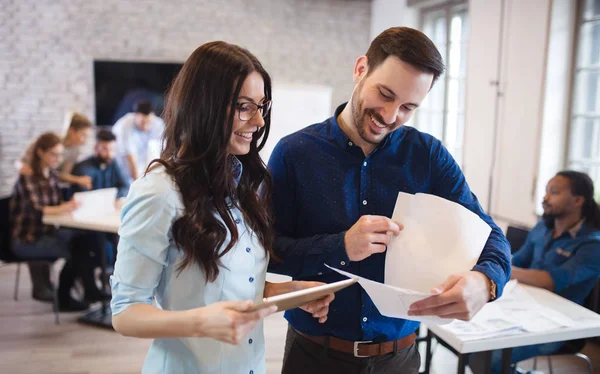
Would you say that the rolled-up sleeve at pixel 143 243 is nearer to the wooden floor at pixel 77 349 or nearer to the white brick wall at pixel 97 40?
the wooden floor at pixel 77 349

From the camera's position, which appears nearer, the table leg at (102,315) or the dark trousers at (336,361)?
the dark trousers at (336,361)

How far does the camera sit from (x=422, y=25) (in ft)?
19.8

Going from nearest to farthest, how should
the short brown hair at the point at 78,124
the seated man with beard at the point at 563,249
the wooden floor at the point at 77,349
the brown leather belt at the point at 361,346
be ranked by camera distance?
the brown leather belt at the point at 361,346 < the seated man with beard at the point at 563,249 < the wooden floor at the point at 77,349 < the short brown hair at the point at 78,124

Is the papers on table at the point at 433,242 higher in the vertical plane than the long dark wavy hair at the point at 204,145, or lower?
lower

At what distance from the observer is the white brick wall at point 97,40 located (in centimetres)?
629

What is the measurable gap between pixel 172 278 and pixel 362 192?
21.7 inches

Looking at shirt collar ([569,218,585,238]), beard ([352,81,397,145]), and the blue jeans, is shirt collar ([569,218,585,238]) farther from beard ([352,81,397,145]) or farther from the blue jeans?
beard ([352,81,397,145])

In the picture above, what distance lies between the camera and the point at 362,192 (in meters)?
1.39

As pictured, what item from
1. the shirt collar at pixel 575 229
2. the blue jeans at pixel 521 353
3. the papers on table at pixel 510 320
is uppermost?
the shirt collar at pixel 575 229

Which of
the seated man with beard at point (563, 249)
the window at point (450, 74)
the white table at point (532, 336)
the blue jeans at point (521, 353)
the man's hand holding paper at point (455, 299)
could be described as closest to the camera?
the man's hand holding paper at point (455, 299)

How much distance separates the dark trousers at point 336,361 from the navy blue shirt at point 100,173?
3.78 metres

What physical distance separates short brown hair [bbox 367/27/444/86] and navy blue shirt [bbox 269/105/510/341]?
8.9 inches

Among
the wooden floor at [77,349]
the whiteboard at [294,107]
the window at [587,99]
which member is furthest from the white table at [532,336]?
the whiteboard at [294,107]

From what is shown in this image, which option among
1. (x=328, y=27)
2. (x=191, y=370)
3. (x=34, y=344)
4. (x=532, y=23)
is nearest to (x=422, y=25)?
(x=328, y=27)
